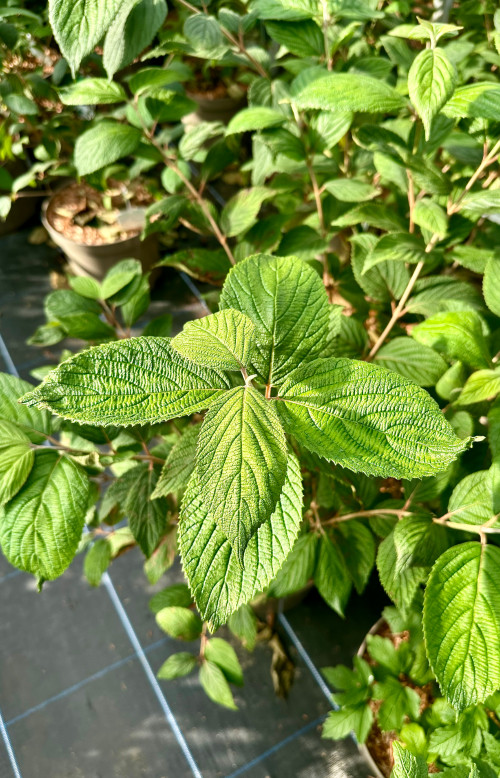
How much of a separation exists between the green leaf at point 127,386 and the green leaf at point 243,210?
0.67 meters

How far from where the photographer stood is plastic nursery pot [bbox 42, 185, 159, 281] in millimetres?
2465

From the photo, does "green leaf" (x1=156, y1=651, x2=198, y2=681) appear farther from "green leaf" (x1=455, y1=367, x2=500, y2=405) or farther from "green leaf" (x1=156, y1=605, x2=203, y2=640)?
"green leaf" (x1=455, y1=367, x2=500, y2=405)

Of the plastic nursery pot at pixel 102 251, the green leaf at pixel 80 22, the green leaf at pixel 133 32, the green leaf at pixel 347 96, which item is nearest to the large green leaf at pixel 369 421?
the green leaf at pixel 347 96

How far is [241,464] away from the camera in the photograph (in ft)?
2.04

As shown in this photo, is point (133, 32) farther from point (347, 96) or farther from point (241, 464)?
point (241, 464)

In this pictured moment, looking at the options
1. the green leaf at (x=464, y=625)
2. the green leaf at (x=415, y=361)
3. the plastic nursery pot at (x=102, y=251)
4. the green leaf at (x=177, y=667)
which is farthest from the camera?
the plastic nursery pot at (x=102, y=251)

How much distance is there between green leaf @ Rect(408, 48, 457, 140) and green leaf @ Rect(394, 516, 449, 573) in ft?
1.85

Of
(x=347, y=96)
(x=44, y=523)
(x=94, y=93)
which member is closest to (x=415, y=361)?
(x=347, y=96)

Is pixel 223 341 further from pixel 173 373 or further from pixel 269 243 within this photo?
pixel 269 243

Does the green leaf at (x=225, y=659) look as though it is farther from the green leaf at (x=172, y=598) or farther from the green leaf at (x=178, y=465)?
the green leaf at (x=178, y=465)

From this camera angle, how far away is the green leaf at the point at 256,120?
3.65 feet

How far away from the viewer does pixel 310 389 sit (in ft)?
2.40

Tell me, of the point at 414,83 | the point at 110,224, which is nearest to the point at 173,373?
the point at 414,83

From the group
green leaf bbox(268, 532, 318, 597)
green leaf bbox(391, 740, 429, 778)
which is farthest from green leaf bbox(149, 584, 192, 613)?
green leaf bbox(391, 740, 429, 778)
